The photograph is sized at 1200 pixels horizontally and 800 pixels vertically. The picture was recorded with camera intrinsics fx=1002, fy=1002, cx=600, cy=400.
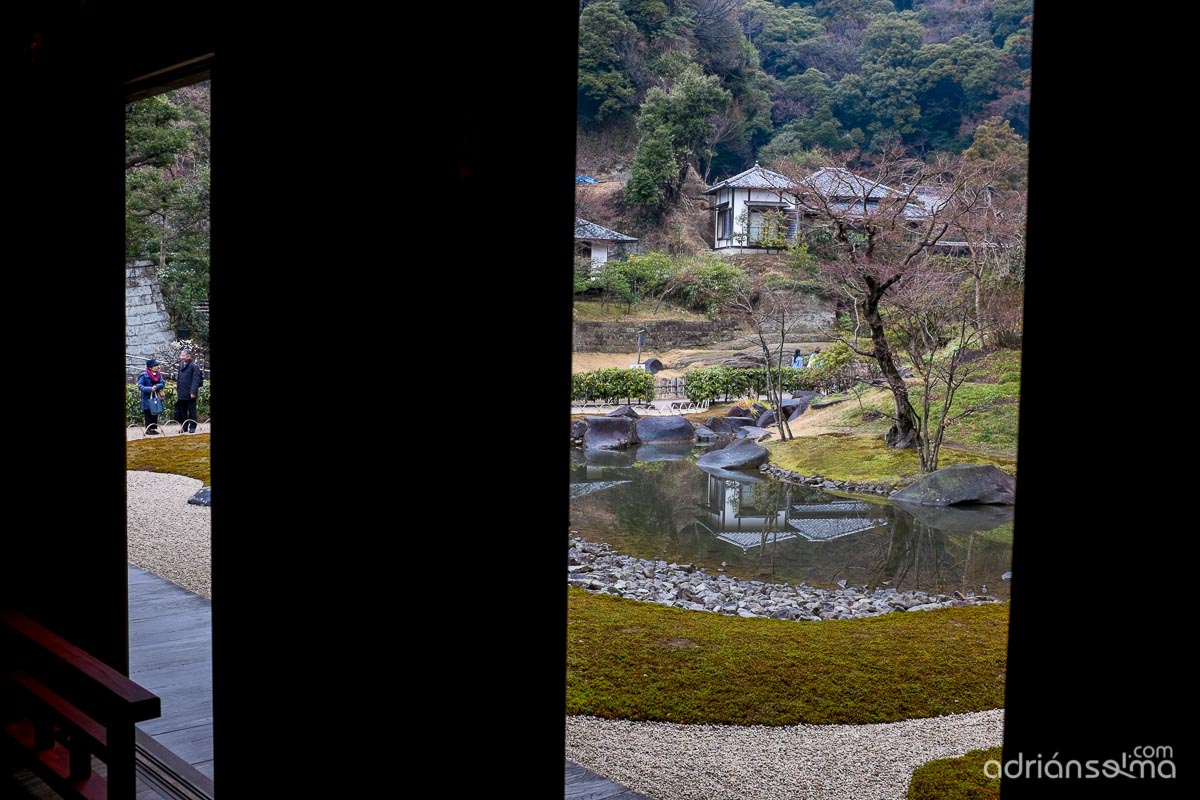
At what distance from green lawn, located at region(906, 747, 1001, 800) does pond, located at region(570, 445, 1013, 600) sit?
104 inches

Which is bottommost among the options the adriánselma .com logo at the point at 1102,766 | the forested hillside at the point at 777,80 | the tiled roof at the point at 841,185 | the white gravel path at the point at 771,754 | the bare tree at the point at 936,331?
the white gravel path at the point at 771,754

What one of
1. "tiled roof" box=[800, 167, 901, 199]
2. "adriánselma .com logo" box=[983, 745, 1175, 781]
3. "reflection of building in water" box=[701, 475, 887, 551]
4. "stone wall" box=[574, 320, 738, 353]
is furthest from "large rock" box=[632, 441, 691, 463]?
"adriánselma .com logo" box=[983, 745, 1175, 781]

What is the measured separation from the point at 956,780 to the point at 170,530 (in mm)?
5483

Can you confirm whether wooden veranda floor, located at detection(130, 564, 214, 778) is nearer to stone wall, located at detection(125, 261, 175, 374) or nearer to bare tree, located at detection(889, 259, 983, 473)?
bare tree, located at detection(889, 259, 983, 473)

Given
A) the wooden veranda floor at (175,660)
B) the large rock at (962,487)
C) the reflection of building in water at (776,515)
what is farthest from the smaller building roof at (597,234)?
the wooden veranda floor at (175,660)

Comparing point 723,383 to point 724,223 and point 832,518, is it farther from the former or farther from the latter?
point 832,518

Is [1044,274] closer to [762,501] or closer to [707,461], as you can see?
[762,501]

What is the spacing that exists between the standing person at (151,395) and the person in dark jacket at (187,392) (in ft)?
0.70

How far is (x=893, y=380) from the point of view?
32.4 ft

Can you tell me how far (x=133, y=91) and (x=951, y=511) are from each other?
737cm

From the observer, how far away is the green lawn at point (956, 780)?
10.7 feet

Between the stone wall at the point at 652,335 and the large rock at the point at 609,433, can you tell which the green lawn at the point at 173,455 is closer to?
→ the large rock at the point at 609,433

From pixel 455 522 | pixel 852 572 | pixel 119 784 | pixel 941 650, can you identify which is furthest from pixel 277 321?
pixel 852 572

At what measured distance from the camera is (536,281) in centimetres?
121
